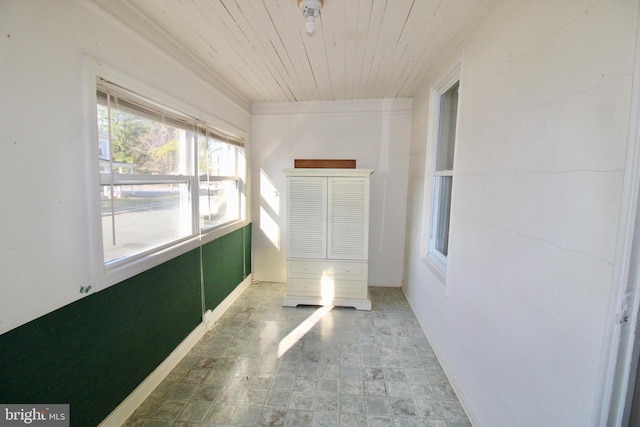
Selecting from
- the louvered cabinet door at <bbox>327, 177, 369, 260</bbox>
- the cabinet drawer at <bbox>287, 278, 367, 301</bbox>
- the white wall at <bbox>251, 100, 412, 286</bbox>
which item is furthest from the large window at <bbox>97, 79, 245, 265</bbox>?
the louvered cabinet door at <bbox>327, 177, 369, 260</bbox>

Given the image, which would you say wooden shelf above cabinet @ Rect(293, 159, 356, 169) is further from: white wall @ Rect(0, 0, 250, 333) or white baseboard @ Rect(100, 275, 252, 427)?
white wall @ Rect(0, 0, 250, 333)

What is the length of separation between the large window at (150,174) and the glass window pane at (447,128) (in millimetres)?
2218

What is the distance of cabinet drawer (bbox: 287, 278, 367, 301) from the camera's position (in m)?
3.20

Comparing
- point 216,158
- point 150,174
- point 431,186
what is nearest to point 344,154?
point 431,186

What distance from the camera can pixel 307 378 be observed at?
6.73 feet

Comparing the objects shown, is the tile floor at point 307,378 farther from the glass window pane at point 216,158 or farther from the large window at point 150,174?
the glass window pane at point 216,158

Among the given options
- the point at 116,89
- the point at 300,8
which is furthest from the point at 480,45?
the point at 116,89

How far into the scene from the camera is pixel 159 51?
187 cm

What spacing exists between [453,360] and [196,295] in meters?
2.17

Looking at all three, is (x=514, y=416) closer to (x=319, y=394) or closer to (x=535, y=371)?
(x=535, y=371)

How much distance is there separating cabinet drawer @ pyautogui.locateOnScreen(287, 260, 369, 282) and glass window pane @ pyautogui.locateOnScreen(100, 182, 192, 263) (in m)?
1.28

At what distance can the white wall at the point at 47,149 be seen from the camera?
1066 millimetres

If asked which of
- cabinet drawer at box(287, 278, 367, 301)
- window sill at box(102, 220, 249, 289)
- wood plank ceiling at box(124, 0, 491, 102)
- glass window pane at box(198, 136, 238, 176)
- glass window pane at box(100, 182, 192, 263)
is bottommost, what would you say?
cabinet drawer at box(287, 278, 367, 301)

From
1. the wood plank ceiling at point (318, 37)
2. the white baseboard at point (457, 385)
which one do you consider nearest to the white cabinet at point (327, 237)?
the white baseboard at point (457, 385)
